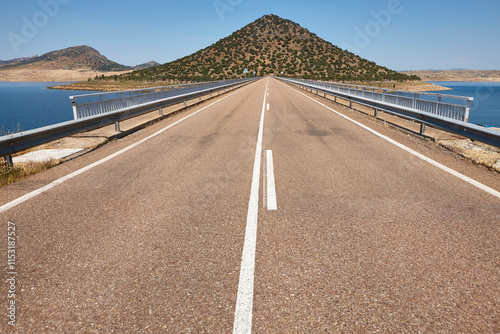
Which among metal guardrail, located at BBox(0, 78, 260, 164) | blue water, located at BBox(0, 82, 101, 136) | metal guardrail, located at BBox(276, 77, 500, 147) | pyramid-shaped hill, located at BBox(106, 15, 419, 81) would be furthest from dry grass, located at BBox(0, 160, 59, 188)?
pyramid-shaped hill, located at BBox(106, 15, 419, 81)

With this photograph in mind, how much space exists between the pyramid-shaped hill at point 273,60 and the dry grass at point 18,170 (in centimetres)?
9018

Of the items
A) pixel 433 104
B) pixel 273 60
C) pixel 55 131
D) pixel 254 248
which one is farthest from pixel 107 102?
pixel 273 60

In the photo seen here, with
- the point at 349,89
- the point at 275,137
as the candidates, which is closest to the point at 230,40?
the point at 349,89

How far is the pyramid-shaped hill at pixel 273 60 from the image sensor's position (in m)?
111

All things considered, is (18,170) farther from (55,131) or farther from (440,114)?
(440,114)

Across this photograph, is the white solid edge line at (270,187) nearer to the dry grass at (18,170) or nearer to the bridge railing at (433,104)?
the dry grass at (18,170)

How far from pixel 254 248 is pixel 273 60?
143544 mm

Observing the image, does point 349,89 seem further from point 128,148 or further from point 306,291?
point 306,291

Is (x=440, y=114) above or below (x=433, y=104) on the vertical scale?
below

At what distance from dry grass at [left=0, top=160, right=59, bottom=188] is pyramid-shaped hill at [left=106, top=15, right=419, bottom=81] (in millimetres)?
90180

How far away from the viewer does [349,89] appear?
19.8 m

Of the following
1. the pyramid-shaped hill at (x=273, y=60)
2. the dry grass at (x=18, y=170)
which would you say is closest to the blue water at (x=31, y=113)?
the dry grass at (x=18, y=170)

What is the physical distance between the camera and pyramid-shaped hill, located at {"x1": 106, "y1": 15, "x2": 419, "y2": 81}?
111 metres

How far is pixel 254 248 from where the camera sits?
3492 mm
